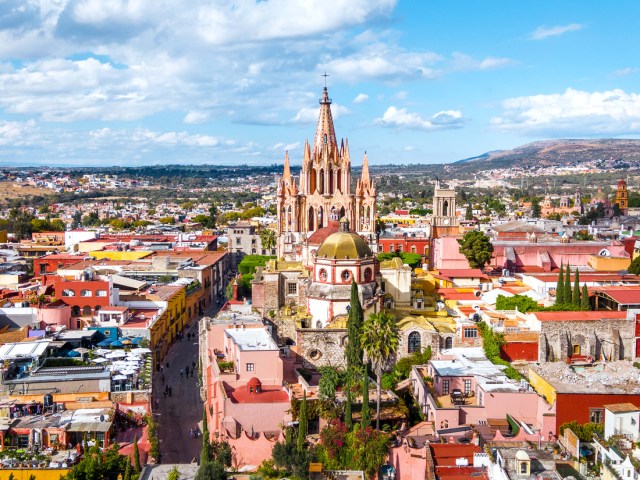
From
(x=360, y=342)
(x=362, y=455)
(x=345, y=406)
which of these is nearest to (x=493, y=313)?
(x=360, y=342)

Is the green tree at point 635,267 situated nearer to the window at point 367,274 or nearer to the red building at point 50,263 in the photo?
the window at point 367,274

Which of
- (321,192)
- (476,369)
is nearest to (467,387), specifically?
(476,369)

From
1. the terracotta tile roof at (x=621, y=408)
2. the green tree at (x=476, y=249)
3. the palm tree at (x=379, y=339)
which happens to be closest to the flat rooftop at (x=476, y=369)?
the palm tree at (x=379, y=339)

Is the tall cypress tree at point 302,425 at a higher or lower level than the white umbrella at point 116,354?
lower

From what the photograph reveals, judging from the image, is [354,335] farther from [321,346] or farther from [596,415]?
[596,415]

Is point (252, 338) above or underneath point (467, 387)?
above

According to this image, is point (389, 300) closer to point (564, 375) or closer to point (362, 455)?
point (564, 375)
